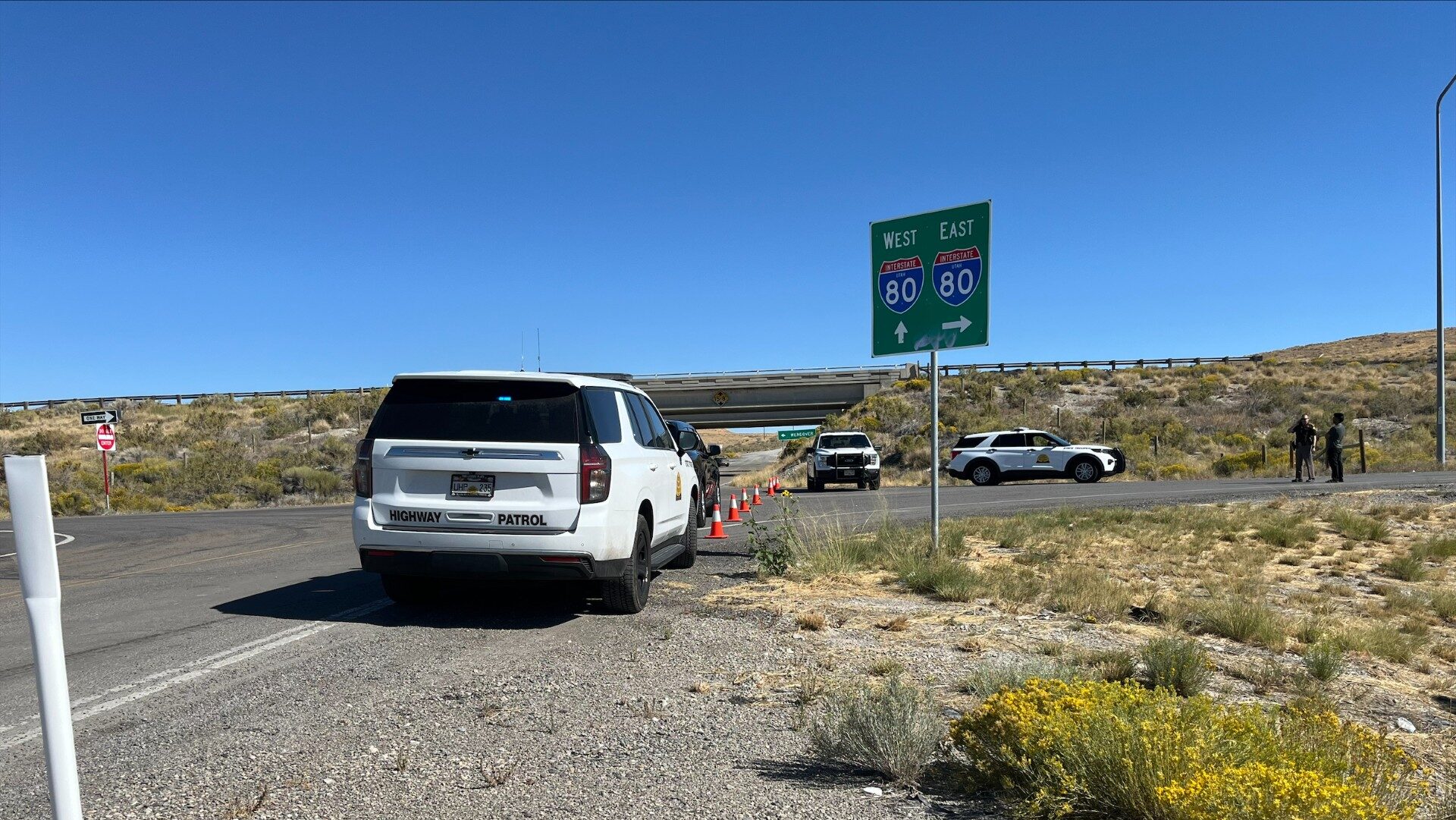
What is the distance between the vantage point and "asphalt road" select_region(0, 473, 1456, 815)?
18.1ft

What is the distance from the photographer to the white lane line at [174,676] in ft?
16.1

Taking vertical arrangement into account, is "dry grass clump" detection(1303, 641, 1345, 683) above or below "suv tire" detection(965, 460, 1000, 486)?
above

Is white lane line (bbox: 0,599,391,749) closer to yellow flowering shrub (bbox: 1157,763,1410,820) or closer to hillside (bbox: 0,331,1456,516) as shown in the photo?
yellow flowering shrub (bbox: 1157,763,1410,820)

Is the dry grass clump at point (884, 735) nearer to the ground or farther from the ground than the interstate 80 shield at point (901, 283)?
nearer to the ground

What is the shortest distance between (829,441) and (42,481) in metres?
27.0

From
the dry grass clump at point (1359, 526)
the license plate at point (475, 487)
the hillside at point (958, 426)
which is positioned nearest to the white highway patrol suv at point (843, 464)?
the hillside at point (958, 426)

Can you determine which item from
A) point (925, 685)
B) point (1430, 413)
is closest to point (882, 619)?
point (925, 685)

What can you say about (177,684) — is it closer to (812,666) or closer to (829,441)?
(812,666)

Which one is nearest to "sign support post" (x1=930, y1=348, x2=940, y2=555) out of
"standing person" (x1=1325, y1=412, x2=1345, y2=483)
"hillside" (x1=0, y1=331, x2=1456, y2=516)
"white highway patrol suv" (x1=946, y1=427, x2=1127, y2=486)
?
"standing person" (x1=1325, y1=412, x2=1345, y2=483)

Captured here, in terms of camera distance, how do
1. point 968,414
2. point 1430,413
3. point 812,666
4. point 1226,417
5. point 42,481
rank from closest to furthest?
point 42,481 → point 812,666 → point 1430,413 → point 1226,417 → point 968,414

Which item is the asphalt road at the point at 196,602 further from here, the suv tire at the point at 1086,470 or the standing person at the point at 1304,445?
the suv tire at the point at 1086,470

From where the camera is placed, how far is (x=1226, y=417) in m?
42.7

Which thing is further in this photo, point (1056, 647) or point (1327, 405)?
point (1327, 405)

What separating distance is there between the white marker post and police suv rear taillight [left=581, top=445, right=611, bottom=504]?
15.6ft
